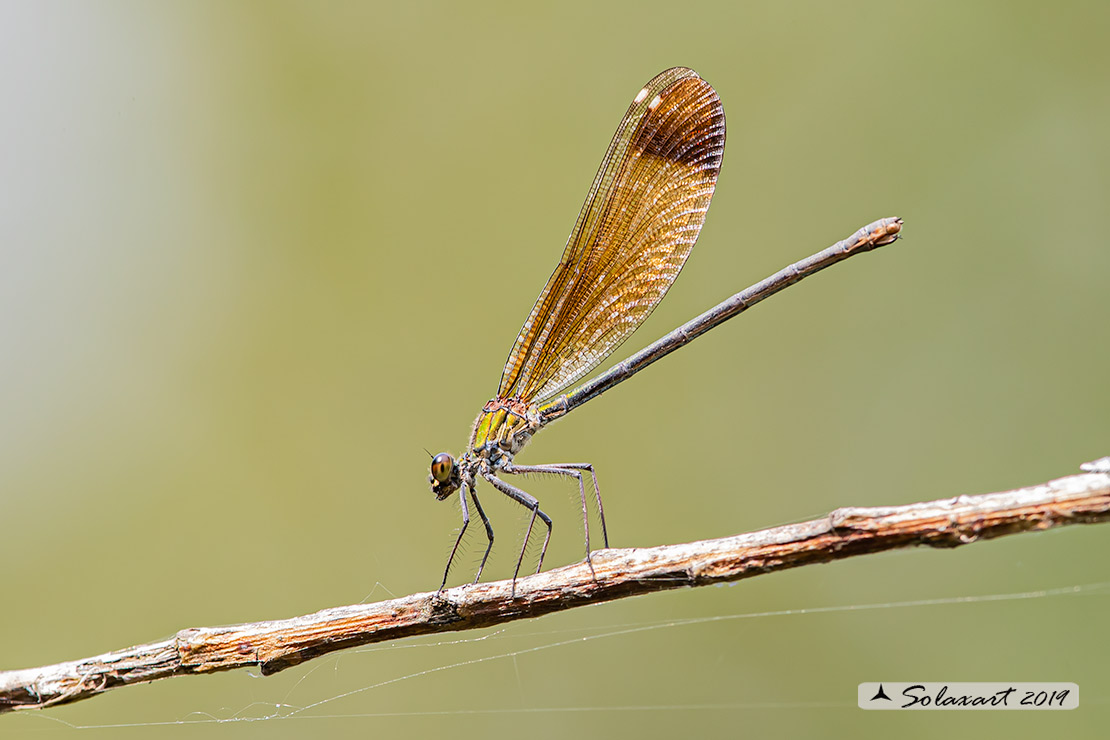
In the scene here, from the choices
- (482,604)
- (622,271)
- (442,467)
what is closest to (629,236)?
(622,271)

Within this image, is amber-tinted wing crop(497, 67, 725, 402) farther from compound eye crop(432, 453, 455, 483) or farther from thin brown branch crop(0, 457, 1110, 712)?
thin brown branch crop(0, 457, 1110, 712)

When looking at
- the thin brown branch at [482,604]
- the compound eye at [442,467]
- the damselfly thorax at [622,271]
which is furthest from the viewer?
the damselfly thorax at [622,271]

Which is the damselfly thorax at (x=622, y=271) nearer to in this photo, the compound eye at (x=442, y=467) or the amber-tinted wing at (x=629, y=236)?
the amber-tinted wing at (x=629, y=236)

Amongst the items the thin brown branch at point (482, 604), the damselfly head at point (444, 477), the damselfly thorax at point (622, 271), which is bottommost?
the thin brown branch at point (482, 604)

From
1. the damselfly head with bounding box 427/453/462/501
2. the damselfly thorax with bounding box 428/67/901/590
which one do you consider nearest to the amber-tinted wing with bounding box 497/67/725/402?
the damselfly thorax with bounding box 428/67/901/590

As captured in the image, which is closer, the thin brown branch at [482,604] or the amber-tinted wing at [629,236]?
the thin brown branch at [482,604]

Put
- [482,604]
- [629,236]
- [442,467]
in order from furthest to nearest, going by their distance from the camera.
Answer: [629,236]
[442,467]
[482,604]

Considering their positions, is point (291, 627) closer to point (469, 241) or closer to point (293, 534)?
point (293, 534)

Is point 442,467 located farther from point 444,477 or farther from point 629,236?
A: point 629,236

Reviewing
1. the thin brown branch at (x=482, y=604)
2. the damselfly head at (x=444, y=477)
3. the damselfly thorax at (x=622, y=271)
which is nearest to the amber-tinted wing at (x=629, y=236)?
the damselfly thorax at (x=622, y=271)
